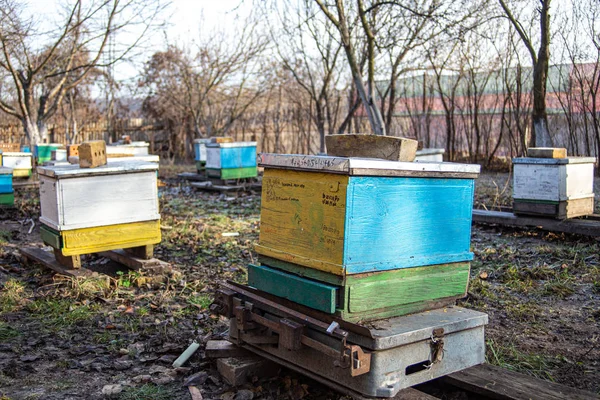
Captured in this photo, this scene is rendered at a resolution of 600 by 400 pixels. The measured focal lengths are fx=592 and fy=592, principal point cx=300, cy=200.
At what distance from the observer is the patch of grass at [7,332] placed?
406 centimetres

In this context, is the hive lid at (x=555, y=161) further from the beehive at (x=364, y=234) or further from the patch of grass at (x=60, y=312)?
the patch of grass at (x=60, y=312)

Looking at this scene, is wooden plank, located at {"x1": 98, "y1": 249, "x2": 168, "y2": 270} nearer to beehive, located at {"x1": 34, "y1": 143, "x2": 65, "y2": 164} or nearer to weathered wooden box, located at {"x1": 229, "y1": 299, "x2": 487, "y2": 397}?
weathered wooden box, located at {"x1": 229, "y1": 299, "x2": 487, "y2": 397}

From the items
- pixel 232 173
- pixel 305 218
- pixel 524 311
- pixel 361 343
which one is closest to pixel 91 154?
pixel 305 218

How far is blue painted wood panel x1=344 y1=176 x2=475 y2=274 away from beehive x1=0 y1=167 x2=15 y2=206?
846 cm

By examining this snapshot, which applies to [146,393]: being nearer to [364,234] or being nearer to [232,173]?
[364,234]

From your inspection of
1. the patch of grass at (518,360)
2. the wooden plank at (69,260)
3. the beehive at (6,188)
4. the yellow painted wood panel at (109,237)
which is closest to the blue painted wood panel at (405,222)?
the patch of grass at (518,360)

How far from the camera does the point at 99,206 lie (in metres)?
5.35

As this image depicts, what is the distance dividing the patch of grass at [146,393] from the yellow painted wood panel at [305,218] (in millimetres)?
921

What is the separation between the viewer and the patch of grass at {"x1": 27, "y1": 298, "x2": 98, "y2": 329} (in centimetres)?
439

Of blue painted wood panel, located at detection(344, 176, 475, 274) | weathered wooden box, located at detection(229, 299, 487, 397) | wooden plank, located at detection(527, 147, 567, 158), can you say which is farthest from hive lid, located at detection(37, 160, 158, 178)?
wooden plank, located at detection(527, 147, 567, 158)

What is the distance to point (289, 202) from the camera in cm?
304

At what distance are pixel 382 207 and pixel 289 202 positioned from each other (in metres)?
0.50

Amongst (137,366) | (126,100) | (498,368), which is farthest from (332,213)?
(126,100)

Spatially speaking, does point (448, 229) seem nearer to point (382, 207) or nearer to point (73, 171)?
point (382, 207)
